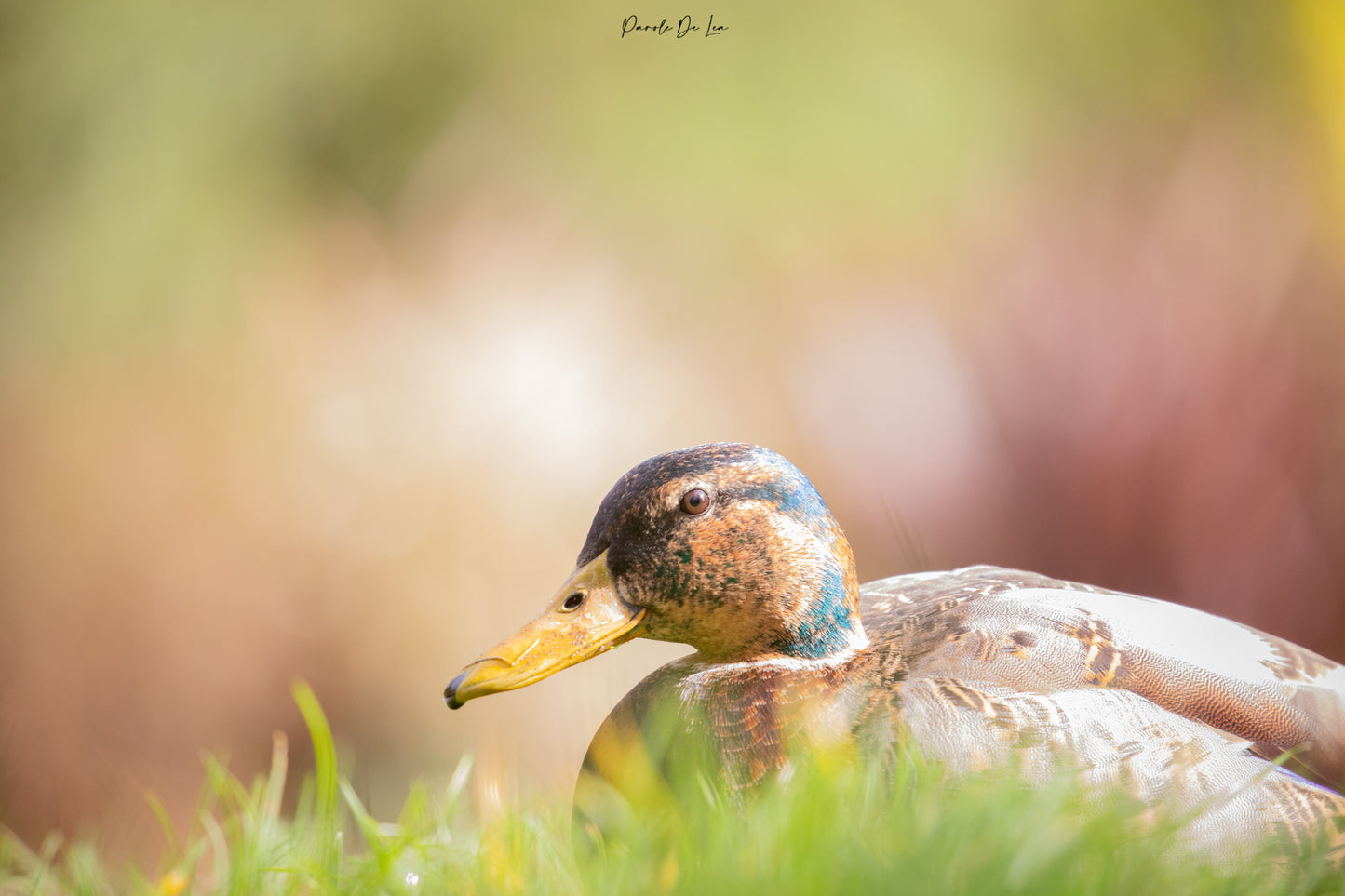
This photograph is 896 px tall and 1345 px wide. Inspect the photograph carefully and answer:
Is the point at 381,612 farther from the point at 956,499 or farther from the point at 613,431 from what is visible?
the point at 956,499

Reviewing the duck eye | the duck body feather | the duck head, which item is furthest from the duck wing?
the duck eye

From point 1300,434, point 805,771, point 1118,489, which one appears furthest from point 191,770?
point 1300,434

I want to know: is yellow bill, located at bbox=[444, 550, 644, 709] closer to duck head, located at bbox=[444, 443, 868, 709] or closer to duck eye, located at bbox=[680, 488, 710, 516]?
duck head, located at bbox=[444, 443, 868, 709]

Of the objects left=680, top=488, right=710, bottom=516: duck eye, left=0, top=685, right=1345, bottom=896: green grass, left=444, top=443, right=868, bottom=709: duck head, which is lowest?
left=0, top=685, right=1345, bottom=896: green grass

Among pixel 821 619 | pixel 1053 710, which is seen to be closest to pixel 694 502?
pixel 821 619


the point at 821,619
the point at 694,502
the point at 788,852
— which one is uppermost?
the point at 694,502

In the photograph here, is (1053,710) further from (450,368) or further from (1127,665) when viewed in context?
(450,368)
